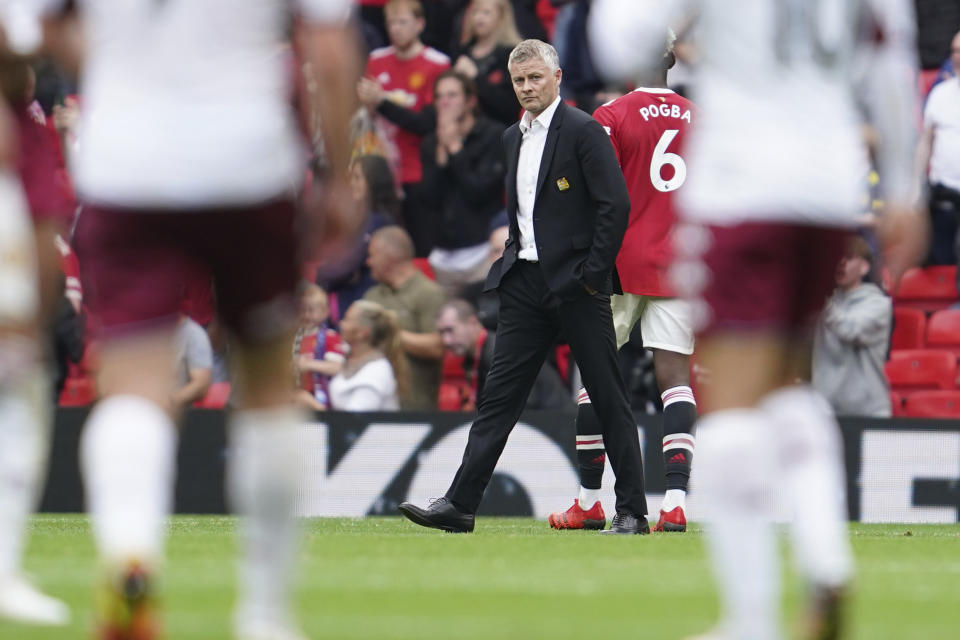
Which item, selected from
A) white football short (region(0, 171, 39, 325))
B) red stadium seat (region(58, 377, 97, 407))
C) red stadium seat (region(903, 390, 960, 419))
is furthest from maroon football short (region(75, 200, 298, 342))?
red stadium seat (region(903, 390, 960, 419))

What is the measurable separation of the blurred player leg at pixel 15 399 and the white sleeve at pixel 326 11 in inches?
63.1

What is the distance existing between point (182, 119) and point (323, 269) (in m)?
7.74

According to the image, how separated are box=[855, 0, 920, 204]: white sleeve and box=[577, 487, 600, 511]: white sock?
4854mm

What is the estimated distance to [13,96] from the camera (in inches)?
232

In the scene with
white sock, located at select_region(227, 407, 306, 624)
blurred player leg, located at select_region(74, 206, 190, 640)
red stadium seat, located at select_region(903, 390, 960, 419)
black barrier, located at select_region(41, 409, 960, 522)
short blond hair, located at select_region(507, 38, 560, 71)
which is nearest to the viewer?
blurred player leg, located at select_region(74, 206, 190, 640)

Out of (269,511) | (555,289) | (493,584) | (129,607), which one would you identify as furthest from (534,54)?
(129,607)

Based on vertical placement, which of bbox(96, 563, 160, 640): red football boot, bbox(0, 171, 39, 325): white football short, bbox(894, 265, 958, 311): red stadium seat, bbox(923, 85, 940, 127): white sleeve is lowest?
bbox(894, 265, 958, 311): red stadium seat

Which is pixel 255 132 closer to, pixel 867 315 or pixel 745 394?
pixel 745 394

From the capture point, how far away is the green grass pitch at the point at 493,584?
15.5 ft

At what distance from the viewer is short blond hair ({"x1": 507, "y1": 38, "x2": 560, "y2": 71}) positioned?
8562mm

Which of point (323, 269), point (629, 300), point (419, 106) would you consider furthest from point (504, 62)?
point (629, 300)

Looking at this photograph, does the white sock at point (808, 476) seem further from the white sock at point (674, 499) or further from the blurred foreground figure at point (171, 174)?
the white sock at point (674, 499)

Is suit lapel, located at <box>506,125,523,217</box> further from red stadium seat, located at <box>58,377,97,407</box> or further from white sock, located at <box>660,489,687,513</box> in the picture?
red stadium seat, located at <box>58,377,97,407</box>

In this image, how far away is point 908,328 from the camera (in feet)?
41.6
